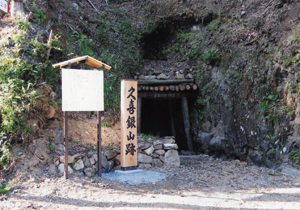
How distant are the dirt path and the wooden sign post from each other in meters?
0.79

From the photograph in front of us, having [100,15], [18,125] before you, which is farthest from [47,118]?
[100,15]

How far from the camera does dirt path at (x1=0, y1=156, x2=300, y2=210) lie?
11.8 feet

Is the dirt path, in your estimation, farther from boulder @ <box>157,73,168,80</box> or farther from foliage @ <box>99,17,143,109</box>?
boulder @ <box>157,73,168,80</box>

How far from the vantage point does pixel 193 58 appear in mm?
9672

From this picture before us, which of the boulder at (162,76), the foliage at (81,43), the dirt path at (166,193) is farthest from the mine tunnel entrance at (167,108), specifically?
the dirt path at (166,193)

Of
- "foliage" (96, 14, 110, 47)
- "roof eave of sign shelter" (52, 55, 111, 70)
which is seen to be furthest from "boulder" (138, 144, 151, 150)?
"foliage" (96, 14, 110, 47)

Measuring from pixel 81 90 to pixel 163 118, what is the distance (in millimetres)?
6739

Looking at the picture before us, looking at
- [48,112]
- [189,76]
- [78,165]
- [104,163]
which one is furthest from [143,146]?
[189,76]

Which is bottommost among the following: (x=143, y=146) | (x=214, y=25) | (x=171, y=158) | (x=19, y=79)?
(x=171, y=158)

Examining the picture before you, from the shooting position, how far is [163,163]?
6.15 meters

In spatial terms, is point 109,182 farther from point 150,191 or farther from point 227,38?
point 227,38

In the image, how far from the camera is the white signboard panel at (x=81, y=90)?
Answer: 185 inches

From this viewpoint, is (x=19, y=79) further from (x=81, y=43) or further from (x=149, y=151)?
(x=149, y=151)

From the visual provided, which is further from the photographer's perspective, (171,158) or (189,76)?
(189,76)
